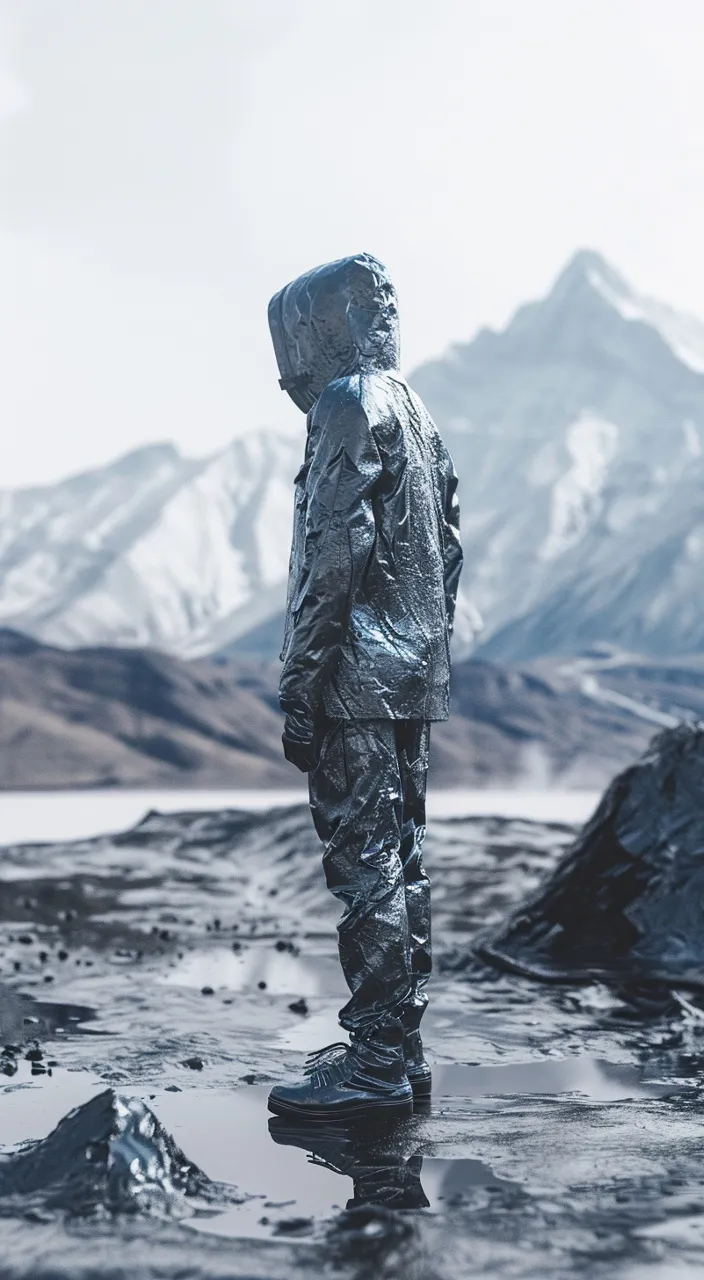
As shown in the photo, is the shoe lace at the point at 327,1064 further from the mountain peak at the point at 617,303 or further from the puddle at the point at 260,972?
the mountain peak at the point at 617,303

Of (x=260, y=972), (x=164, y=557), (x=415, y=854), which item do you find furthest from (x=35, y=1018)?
(x=164, y=557)

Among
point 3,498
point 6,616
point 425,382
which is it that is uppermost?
point 425,382

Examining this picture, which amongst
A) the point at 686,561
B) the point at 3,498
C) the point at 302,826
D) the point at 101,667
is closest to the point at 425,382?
the point at 3,498

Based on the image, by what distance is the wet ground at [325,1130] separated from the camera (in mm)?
1917

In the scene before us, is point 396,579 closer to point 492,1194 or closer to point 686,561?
point 492,1194

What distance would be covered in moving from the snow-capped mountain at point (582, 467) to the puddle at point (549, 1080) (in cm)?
5337

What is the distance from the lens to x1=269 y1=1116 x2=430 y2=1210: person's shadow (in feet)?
7.15

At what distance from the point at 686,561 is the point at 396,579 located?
59823mm

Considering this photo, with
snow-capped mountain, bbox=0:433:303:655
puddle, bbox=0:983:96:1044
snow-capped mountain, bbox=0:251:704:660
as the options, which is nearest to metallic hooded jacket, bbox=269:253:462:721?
A: puddle, bbox=0:983:96:1044

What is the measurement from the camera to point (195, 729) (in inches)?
997

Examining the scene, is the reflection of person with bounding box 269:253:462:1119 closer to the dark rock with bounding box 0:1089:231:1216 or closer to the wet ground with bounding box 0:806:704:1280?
the wet ground with bounding box 0:806:704:1280

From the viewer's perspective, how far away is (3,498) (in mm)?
102000

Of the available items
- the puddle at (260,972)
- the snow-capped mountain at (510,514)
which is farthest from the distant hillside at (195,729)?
the snow-capped mountain at (510,514)

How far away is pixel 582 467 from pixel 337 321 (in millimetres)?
74724
